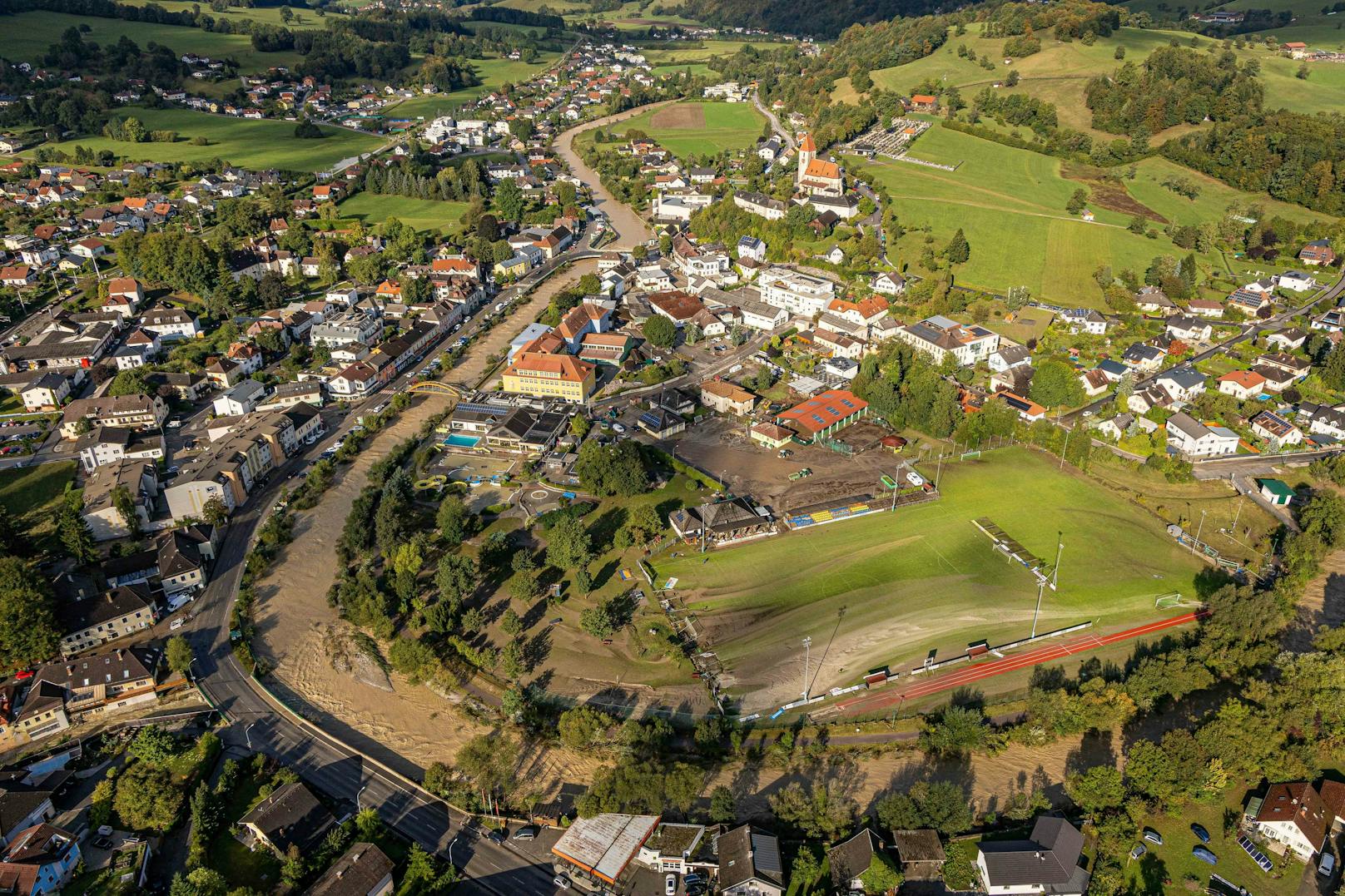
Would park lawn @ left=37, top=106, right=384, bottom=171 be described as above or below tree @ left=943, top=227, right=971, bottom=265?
above

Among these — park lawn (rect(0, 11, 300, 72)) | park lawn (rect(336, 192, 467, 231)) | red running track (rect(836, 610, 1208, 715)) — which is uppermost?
park lawn (rect(0, 11, 300, 72))

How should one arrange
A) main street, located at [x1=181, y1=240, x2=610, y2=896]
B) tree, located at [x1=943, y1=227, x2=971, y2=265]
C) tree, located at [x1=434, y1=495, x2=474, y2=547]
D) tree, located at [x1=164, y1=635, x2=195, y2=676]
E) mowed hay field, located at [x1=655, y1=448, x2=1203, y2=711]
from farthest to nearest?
tree, located at [x1=943, y1=227, x2=971, y2=265] < tree, located at [x1=434, y1=495, x2=474, y2=547] < mowed hay field, located at [x1=655, y1=448, x2=1203, y2=711] < tree, located at [x1=164, y1=635, x2=195, y2=676] < main street, located at [x1=181, y1=240, x2=610, y2=896]

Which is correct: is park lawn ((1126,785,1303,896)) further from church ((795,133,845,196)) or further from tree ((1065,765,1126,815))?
church ((795,133,845,196))

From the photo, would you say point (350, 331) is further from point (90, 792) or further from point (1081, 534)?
point (1081, 534)

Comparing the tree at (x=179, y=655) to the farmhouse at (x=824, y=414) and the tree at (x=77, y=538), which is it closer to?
the tree at (x=77, y=538)

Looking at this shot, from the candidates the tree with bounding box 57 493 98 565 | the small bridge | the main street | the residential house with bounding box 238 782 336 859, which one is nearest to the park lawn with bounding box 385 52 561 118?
the small bridge

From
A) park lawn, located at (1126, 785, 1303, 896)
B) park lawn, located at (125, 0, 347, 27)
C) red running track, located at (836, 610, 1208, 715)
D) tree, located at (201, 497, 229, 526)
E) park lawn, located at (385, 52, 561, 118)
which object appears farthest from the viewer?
park lawn, located at (125, 0, 347, 27)

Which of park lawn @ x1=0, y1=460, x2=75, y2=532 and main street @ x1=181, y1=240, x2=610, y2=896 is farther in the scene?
park lawn @ x1=0, y1=460, x2=75, y2=532
